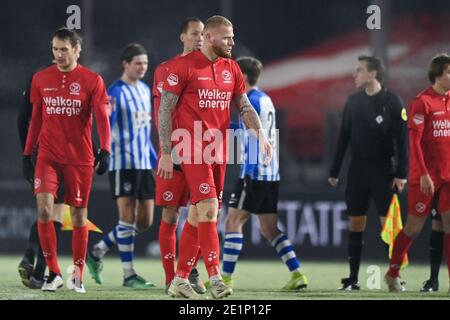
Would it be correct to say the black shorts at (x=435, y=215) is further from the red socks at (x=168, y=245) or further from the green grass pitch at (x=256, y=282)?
the red socks at (x=168, y=245)

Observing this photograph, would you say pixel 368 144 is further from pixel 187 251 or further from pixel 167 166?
pixel 167 166

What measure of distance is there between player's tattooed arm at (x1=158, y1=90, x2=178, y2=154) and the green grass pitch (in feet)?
3.74

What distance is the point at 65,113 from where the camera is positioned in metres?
10.8

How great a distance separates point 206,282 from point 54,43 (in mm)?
2502

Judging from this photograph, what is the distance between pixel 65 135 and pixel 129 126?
1.71 metres

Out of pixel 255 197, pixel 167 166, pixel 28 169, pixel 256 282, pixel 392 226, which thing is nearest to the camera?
pixel 167 166

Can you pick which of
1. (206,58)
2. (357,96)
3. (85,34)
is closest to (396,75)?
(85,34)

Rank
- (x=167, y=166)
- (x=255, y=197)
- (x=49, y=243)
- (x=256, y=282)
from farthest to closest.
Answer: (x=256, y=282), (x=255, y=197), (x=49, y=243), (x=167, y=166)

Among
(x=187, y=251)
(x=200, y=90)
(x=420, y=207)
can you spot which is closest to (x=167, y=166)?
(x=200, y=90)

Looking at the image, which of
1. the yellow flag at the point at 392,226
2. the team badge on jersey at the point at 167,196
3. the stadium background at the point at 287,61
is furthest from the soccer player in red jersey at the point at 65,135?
the stadium background at the point at 287,61

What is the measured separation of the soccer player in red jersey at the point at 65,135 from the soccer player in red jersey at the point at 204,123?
114cm

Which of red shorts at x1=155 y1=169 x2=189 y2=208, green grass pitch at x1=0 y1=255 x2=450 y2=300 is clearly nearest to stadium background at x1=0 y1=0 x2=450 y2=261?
green grass pitch at x1=0 y1=255 x2=450 y2=300

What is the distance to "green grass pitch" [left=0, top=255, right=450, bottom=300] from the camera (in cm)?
1089
